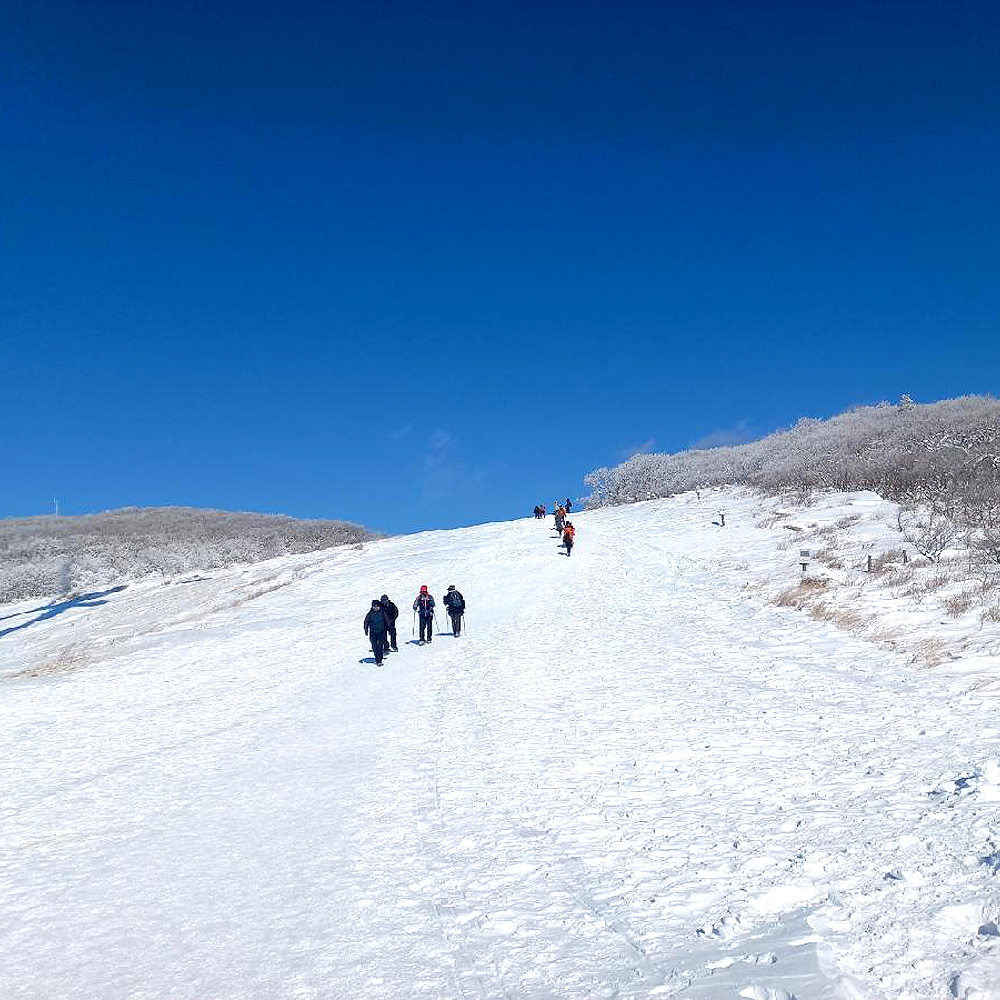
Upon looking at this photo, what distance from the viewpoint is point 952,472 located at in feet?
109

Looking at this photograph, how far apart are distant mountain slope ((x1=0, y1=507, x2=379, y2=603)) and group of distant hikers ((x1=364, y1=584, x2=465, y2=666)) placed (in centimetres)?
3252

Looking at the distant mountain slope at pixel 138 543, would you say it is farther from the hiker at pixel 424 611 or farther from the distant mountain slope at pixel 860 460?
the hiker at pixel 424 611

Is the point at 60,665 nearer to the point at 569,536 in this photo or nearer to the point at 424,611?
the point at 424,611

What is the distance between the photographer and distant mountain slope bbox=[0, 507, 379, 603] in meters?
56.4

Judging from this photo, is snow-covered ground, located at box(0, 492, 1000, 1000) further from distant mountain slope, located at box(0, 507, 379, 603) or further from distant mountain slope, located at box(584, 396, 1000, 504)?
distant mountain slope, located at box(0, 507, 379, 603)

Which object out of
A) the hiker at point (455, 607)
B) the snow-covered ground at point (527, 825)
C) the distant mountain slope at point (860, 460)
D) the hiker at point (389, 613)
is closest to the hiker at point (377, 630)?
the hiker at point (389, 613)

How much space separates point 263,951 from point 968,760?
6.94 meters

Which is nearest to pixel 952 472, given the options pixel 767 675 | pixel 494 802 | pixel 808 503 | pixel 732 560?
pixel 808 503

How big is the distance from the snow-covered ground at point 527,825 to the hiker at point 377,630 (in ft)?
1.30

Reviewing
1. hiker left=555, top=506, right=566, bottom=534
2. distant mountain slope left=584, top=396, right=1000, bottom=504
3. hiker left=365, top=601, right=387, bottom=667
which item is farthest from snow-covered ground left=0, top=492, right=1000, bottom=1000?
hiker left=555, top=506, right=566, bottom=534

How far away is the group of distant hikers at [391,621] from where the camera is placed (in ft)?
67.2

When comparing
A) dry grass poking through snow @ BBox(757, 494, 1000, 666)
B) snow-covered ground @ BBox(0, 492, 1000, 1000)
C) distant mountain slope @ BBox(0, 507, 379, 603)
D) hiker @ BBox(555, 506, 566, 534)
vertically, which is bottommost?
snow-covered ground @ BBox(0, 492, 1000, 1000)

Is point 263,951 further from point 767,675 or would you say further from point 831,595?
point 831,595

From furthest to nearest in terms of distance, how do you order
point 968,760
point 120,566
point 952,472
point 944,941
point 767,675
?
point 120,566
point 952,472
point 767,675
point 968,760
point 944,941
